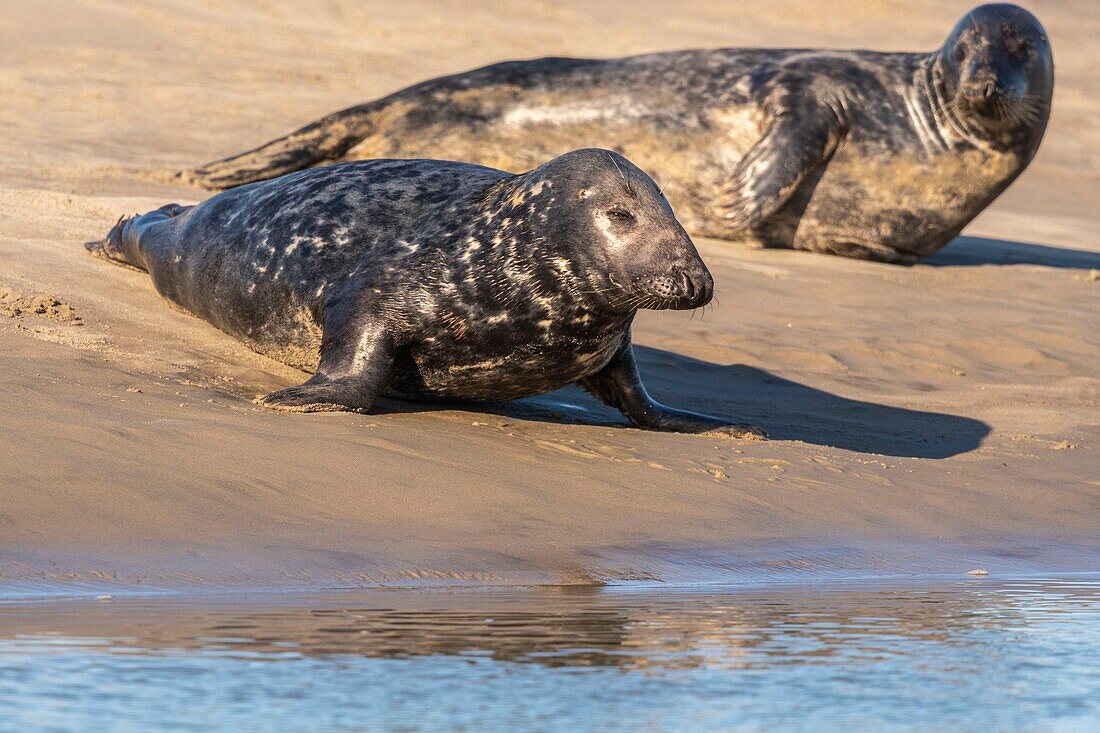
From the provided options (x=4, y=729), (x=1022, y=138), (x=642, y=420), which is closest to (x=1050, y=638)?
(x=4, y=729)

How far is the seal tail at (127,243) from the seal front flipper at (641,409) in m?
2.20

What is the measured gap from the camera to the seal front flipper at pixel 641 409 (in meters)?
6.35

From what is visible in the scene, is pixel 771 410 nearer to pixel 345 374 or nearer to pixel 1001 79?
pixel 345 374

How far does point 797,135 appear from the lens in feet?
35.5

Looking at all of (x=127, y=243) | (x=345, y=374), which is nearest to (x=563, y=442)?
(x=345, y=374)

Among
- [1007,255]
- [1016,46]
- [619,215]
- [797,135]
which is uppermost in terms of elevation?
[1016,46]

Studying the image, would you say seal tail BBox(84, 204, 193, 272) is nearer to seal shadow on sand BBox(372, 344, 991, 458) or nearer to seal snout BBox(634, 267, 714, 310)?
seal shadow on sand BBox(372, 344, 991, 458)

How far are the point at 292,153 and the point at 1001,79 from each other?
4.48m

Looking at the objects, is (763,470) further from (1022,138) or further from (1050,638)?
(1022,138)

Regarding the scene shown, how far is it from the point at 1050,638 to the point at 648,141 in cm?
773

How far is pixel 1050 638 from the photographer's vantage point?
3.93 m

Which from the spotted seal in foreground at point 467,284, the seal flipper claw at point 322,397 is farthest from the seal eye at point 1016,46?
the seal flipper claw at point 322,397

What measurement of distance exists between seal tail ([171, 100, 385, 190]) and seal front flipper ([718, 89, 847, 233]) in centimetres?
253

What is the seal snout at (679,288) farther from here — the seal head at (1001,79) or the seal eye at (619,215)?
the seal head at (1001,79)
